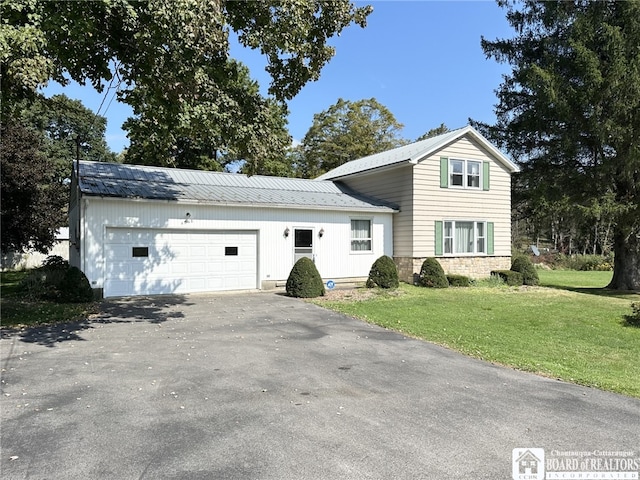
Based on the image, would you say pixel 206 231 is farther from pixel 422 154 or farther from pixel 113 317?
pixel 422 154

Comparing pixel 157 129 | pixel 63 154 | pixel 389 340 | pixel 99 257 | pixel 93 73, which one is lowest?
pixel 389 340

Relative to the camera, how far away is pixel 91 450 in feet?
11.8

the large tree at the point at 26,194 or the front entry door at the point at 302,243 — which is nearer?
the front entry door at the point at 302,243

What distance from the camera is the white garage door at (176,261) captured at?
13.1 m

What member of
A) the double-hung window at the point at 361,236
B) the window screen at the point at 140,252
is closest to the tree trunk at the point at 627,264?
the double-hung window at the point at 361,236

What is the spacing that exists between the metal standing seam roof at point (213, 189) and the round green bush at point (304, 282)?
3.01 metres

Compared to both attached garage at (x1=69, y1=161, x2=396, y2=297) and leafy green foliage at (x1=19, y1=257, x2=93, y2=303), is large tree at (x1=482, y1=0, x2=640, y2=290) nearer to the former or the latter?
attached garage at (x1=69, y1=161, x2=396, y2=297)

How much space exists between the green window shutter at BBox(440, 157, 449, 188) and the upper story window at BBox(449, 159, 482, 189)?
0.22 meters

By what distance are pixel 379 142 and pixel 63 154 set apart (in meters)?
28.6

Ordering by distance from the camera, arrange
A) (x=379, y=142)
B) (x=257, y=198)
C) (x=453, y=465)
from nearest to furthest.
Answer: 1. (x=453, y=465)
2. (x=257, y=198)
3. (x=379, y=142)

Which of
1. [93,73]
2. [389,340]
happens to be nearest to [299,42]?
[93,73]

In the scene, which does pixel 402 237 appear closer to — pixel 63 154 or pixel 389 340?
pixel 389 340

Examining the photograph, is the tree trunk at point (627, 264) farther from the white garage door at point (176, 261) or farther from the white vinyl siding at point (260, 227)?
the white garage door at point (176, 261)

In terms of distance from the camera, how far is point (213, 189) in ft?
52.5
